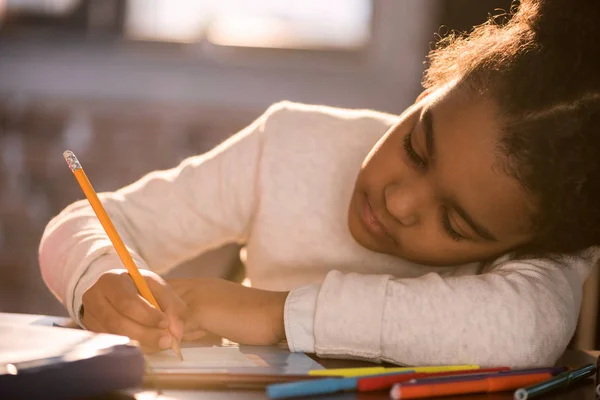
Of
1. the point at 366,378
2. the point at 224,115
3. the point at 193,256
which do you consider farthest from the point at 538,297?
the point at 224,115

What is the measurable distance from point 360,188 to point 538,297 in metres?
0.26

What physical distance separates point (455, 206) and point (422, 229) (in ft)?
0.16

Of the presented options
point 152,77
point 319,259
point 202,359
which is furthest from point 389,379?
point 152,77

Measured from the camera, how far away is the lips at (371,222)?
911 mm

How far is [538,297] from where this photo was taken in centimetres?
75

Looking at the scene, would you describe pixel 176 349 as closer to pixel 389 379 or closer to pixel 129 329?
pixel 129 329

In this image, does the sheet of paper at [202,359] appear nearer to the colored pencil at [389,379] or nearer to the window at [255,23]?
the colored pencil at [389,379]

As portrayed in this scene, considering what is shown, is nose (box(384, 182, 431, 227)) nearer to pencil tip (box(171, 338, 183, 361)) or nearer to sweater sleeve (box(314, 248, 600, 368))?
sweater sleeve (box(314, 248, 600, 368))

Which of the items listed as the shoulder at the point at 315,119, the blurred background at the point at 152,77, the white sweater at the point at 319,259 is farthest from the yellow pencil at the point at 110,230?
the blurred background at the point at 152,77

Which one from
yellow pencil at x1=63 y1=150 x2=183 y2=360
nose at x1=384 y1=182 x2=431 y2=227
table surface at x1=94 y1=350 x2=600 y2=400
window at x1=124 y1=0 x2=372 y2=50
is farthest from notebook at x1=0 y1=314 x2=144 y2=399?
window at x1=124 y1=0 x2=372 y2=50

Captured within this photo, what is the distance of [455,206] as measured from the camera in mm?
843

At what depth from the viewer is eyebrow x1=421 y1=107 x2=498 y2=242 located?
0.84 m

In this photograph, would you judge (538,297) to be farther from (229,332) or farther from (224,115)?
A: (224,115)

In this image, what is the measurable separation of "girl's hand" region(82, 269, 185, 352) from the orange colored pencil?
0.64 ft
